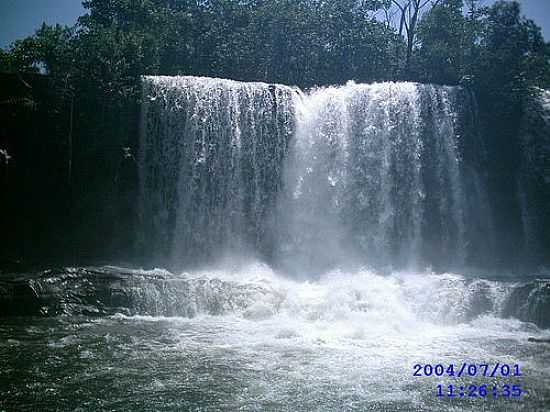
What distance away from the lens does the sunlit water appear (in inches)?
283

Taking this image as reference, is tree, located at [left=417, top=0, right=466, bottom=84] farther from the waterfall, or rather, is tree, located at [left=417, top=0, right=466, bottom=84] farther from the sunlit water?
the sunlit water

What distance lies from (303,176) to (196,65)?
12.0 m

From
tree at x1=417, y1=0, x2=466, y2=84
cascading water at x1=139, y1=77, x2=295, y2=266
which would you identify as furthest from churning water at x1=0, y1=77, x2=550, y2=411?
Result: tree at x1=417, y1=0, x2=466, y2=84

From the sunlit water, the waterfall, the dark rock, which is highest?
the waterfall

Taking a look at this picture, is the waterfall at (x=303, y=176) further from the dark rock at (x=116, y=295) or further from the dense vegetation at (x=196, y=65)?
the dark rock at (x=116, y=295)

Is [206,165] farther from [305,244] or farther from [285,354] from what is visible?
[285,354]

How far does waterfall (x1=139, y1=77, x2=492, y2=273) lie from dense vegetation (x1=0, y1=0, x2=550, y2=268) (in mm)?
1362

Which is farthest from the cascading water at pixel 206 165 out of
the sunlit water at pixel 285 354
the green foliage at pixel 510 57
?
the green foliage at pixel 510 57

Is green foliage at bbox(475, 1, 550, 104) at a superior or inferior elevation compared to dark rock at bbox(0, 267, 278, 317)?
superior

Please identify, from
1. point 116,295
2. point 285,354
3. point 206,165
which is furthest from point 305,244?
point 285,354

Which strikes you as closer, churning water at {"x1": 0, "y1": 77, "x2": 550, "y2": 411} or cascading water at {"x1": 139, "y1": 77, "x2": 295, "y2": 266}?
churning water at {"x1": 0, "y1": 77, "x2": 550, "y2": 411}

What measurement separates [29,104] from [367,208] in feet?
38.0

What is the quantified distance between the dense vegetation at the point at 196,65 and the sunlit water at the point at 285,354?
6.92 metres

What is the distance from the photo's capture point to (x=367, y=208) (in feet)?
59.4
